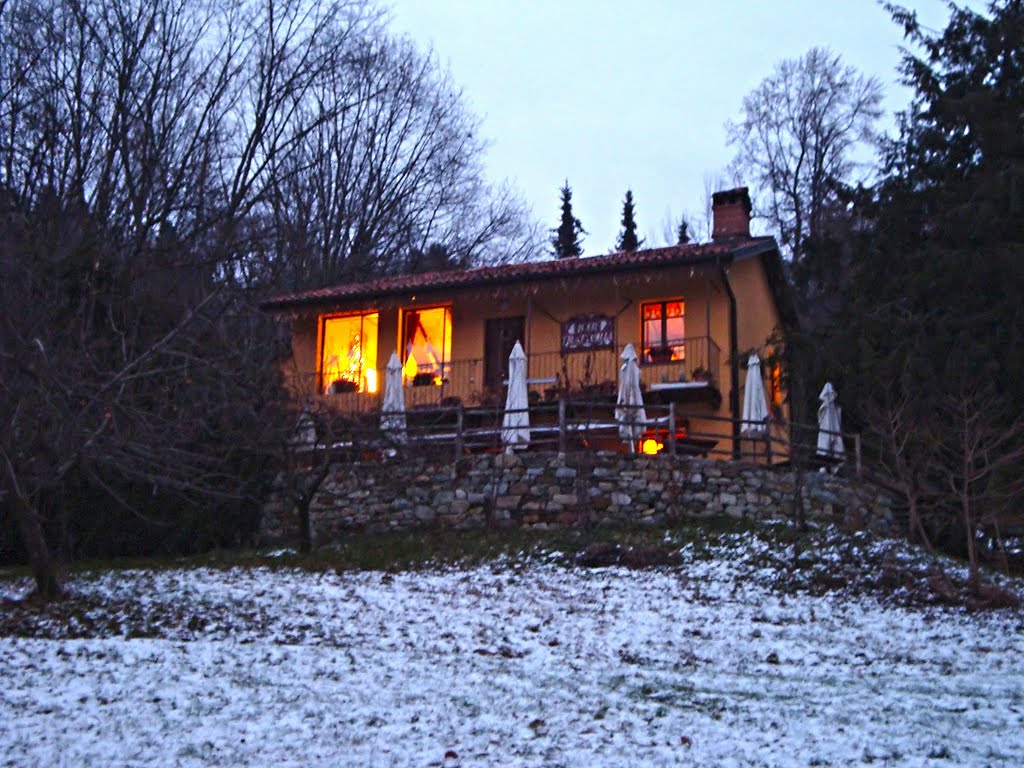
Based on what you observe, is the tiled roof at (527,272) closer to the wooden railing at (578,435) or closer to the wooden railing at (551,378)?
the wooden railing at (551,378)

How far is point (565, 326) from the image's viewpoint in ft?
67.2

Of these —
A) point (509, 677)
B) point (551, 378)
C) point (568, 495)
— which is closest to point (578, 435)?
point (568, 495)

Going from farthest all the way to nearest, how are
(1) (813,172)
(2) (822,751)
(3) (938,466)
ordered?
1. (1) (813,172)
2. (3) (938,466)
3. (2) (822,751)

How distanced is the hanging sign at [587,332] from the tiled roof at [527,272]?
41.3 inches

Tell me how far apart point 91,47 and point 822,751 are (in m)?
16.6

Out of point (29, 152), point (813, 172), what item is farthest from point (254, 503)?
point (813, 172)

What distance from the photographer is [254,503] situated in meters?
16.2

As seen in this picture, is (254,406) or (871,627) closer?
(871,627)

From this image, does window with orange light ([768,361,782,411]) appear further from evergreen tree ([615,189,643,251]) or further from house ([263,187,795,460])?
evergreen tree ([615,189,643,251])

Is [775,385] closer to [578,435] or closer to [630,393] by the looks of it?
[630,393]

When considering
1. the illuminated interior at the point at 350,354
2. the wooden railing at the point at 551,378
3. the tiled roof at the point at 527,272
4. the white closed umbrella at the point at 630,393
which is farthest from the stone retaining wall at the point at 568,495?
the illuminated interior at the point at 350,354

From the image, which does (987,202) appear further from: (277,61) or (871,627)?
(277,61)

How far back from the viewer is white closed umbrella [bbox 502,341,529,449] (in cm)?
1636

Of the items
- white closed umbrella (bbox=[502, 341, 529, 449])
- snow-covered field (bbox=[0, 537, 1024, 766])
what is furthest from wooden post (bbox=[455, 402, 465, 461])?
snow-covered field (bbox=[0, 537, 1024, 766])
